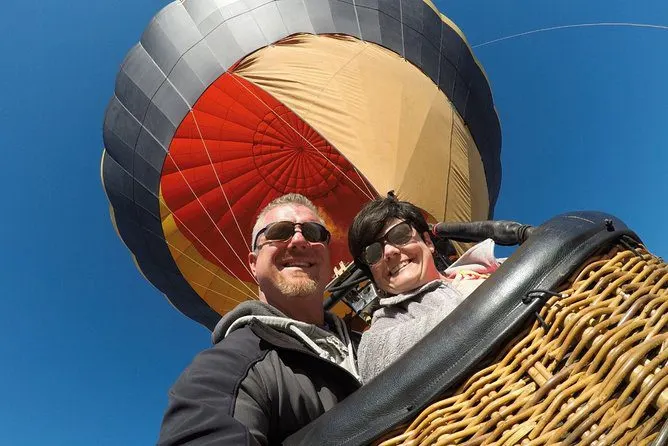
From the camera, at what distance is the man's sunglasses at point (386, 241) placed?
4.41 ft

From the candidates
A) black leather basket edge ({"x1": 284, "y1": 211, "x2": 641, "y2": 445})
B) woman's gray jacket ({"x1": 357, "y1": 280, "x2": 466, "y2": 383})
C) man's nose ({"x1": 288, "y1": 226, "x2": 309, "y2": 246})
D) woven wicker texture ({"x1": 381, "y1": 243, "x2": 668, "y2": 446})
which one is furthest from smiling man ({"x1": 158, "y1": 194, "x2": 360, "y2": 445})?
woven wicker texture ({"x1": 381, "y1": 243, "x2": 668, "y2": 446})

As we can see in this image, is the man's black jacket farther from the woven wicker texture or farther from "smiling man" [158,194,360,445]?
the woven wicker texture

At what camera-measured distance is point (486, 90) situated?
6.58 metres

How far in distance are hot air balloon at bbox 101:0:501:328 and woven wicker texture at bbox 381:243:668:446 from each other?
4.38m

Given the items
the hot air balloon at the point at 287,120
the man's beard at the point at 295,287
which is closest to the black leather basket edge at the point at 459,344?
the man's beard at the point at 295,287

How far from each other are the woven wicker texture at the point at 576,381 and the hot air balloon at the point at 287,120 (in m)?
4.38

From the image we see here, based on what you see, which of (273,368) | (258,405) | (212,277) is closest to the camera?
(258,405)

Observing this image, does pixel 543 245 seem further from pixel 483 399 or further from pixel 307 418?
pixel 307 418

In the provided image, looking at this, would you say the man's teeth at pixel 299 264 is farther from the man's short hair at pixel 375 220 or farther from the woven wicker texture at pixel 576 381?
the woven wicker texture at pixel 576 381

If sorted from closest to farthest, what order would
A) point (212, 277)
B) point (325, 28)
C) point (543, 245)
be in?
point (543, 245)
point (325, 28)
point (212, 277)

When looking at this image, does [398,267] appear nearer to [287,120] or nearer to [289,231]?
[289,231]

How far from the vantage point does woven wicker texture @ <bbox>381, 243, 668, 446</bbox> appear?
58 cm

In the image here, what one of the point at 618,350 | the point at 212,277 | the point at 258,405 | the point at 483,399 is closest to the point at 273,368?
the point at 258,405

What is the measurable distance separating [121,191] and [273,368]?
6.24 meters
